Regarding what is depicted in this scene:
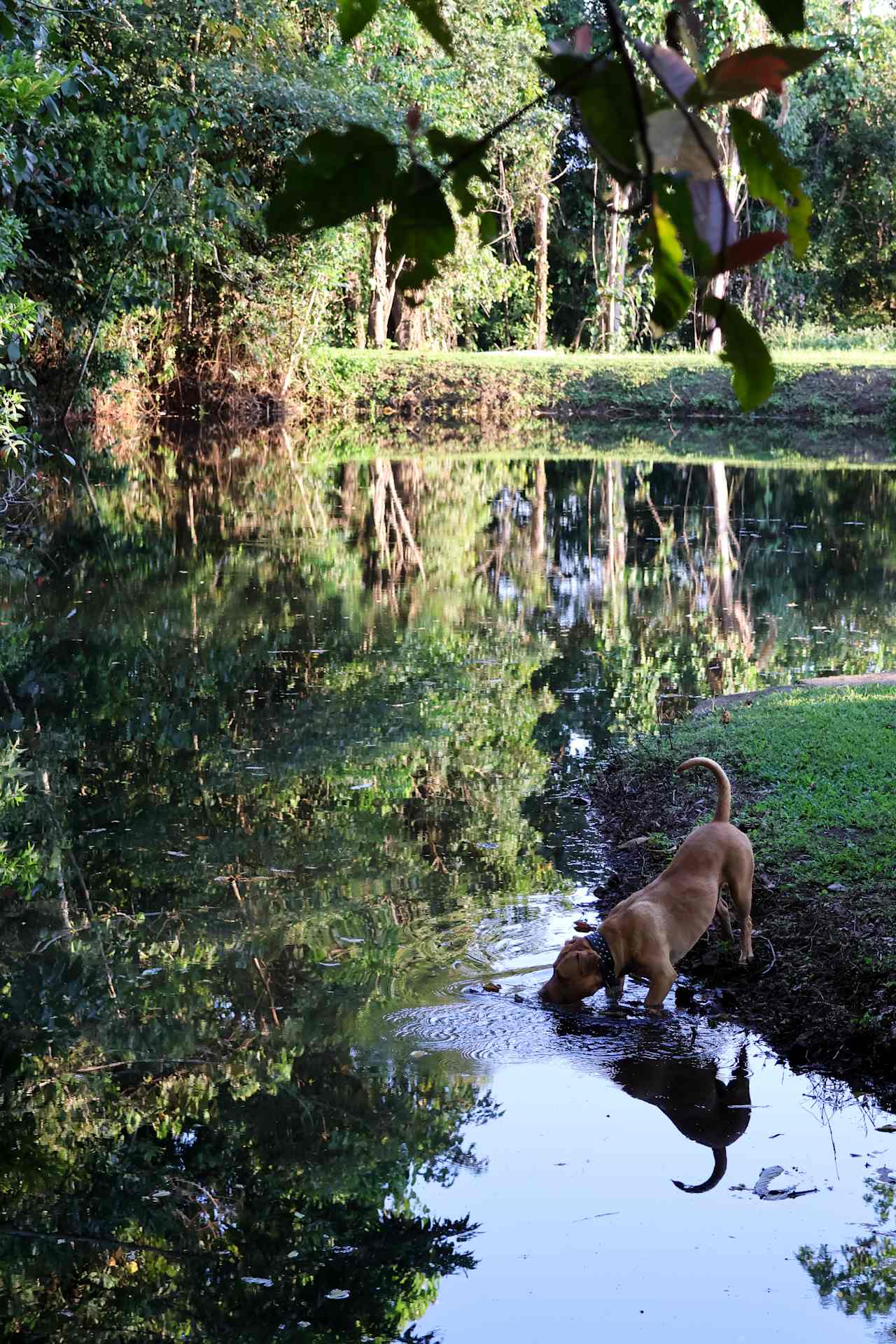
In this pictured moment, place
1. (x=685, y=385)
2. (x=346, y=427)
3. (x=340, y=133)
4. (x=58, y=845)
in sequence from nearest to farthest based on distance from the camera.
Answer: (x=340, y=133) → (x=58, y=845) → (x=346, y=427) → (x=685, y=385)

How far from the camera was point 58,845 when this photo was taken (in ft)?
20.5

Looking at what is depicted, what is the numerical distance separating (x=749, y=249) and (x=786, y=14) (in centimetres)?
40

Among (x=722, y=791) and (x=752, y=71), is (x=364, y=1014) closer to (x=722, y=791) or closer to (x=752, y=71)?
(x=722, y=791)

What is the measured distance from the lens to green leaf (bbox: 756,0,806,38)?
140 centimetres

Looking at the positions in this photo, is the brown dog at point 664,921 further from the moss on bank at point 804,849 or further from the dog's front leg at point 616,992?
the moss on bank at point 804,849

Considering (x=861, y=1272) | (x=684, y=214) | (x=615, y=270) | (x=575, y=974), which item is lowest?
(x=861, y=1272)

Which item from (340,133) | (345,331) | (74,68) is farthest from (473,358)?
(340,133)

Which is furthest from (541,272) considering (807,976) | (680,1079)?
(680,1079)

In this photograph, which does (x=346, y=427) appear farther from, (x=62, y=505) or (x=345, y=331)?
(x=62, y=505)

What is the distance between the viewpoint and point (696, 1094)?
4.26 metres

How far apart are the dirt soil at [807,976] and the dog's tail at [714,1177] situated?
0.57 m

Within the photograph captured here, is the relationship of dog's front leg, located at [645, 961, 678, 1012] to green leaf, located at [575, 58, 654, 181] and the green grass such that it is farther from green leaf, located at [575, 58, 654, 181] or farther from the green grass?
green leaf, located at [575, 58, 654, 181]

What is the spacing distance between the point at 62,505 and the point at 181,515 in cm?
152

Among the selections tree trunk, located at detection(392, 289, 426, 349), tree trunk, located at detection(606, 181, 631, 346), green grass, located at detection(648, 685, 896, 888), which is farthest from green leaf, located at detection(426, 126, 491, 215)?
tree trunk, located at detection(392, 289, 426, 349)
